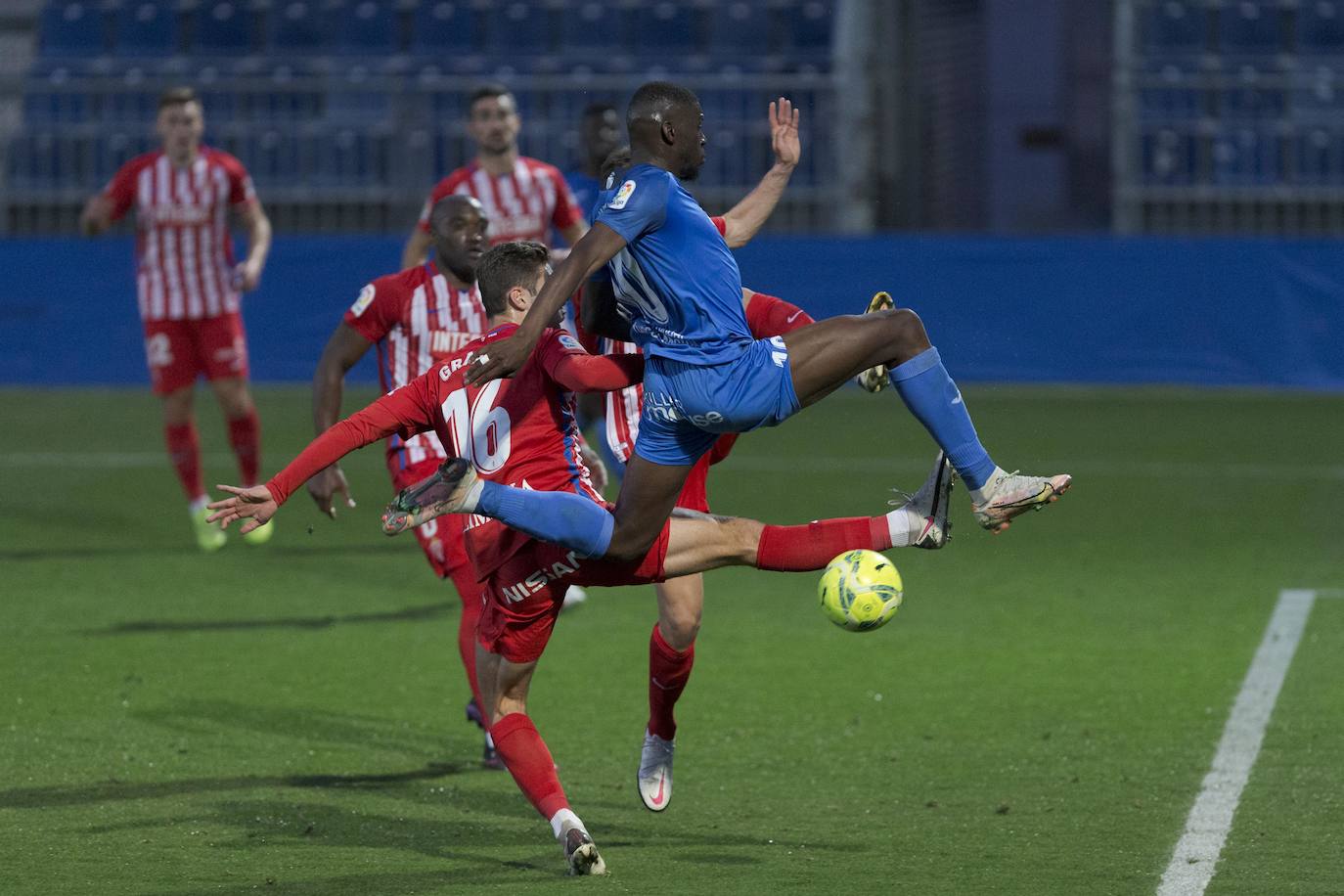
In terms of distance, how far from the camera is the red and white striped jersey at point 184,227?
37.0ft

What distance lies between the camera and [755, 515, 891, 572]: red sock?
5.62 metres

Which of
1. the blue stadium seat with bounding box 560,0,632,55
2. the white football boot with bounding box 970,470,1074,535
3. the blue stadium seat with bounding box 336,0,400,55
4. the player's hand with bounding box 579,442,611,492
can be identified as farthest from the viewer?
the blue stadium seat with bounding box 336,0,400,55

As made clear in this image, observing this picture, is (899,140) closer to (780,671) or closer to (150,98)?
(150,98)

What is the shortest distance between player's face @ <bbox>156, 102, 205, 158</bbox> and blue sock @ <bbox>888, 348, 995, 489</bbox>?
22.5ft

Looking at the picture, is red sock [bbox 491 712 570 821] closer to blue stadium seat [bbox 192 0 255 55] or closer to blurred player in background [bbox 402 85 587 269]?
blurred player in background [bbox 402 85 587 269]

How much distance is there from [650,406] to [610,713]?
230 centimetres

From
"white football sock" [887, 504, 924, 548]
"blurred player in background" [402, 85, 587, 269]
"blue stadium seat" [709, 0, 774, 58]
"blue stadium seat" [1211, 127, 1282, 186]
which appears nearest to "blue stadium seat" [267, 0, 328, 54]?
"blue stadium seat" [709, 0, 774, 58]

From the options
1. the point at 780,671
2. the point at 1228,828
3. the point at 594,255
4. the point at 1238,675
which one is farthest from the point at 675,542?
the point at 1238,675

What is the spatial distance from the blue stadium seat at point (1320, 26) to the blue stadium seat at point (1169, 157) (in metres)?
2.21

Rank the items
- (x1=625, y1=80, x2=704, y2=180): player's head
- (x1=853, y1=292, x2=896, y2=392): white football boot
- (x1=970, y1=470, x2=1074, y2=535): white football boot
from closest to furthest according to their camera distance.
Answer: (x1=625, y1=80, x2=704, y2=180): player's head
(x1=970, y1=470, x2=1074, y2=535): white football boot
(x1=853, y1=292, x2=896, y2=392): white football boot

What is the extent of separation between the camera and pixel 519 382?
17.9 ft

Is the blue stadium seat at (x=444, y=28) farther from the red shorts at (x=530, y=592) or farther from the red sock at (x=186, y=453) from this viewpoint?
the red shorts at (x=530, y=592)

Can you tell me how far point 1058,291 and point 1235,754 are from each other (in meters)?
9.78

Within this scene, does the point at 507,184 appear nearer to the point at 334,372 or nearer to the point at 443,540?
the point at 334,372
